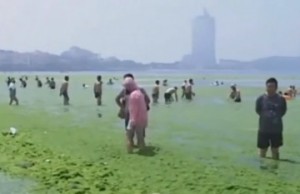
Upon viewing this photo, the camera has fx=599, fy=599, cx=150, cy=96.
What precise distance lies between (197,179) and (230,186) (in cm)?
74

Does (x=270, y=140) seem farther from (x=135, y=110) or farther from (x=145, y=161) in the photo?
(x=135, y=110)

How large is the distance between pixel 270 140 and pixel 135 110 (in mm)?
2724

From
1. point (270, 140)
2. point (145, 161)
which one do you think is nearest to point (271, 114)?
point (270, 140)

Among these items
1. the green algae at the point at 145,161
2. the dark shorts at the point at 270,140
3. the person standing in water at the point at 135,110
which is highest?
the person standing in water at the point at 135,110

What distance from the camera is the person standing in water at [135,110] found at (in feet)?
39.5

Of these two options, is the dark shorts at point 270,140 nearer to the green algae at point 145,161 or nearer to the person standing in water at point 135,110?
the green algae at point 145,161

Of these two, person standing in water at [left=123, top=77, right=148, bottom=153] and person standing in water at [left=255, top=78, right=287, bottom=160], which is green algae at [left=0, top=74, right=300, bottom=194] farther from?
person standing in water at [left=255, top=78, right=287, bottom=160]

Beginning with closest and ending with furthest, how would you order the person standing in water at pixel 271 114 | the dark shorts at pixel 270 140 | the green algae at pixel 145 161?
the green algae at pixel 145 161, the person standing in water at pixel 271 114, the dark shorts at pixel 270 140

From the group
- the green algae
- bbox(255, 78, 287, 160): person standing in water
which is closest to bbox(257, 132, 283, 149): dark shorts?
bbox(255, 78, 287, 160): person standing in water

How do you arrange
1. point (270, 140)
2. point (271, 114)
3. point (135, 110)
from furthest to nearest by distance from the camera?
1. point (135, 110)
2. point (270, 140)
3. point (271, 114)

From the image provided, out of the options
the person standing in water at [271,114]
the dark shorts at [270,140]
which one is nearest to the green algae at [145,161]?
the dark shorts at [270,140]

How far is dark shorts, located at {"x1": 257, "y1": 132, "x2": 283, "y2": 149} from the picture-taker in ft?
36.6

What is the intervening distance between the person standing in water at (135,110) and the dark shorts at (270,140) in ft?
7.90

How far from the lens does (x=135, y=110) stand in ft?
39.5
